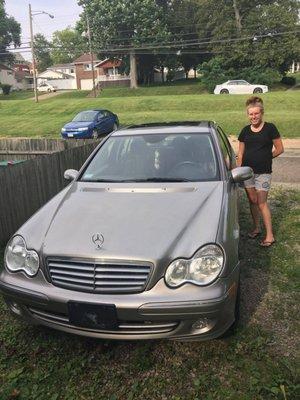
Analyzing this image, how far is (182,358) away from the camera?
3252 millimetres

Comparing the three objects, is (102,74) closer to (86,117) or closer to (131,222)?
(86,117)

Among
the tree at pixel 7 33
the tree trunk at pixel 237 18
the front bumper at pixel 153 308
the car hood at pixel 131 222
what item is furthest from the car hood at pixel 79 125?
the tree at pixel 7 33

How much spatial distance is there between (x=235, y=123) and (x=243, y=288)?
1558 cm

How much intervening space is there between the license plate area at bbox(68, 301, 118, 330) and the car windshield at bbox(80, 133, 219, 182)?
157cm

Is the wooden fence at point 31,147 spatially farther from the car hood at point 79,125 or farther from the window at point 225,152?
the car hood at point 79,125

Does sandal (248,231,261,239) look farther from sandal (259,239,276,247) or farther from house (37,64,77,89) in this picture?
house (37,64,77,89)

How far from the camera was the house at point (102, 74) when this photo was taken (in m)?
56.9

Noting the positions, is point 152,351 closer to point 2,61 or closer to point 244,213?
point 244,213

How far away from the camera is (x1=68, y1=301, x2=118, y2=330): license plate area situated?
2.86 m

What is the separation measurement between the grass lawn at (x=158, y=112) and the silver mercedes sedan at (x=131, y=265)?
14468 mm

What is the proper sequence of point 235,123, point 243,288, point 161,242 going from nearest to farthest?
1. point 161,242
2. point 243,288
3. point 235,123

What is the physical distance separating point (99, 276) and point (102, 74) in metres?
61.7

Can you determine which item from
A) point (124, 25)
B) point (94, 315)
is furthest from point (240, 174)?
point (124, 25)

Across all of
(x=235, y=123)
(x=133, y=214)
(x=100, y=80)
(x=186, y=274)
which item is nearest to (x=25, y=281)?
(x=133, y=214)
